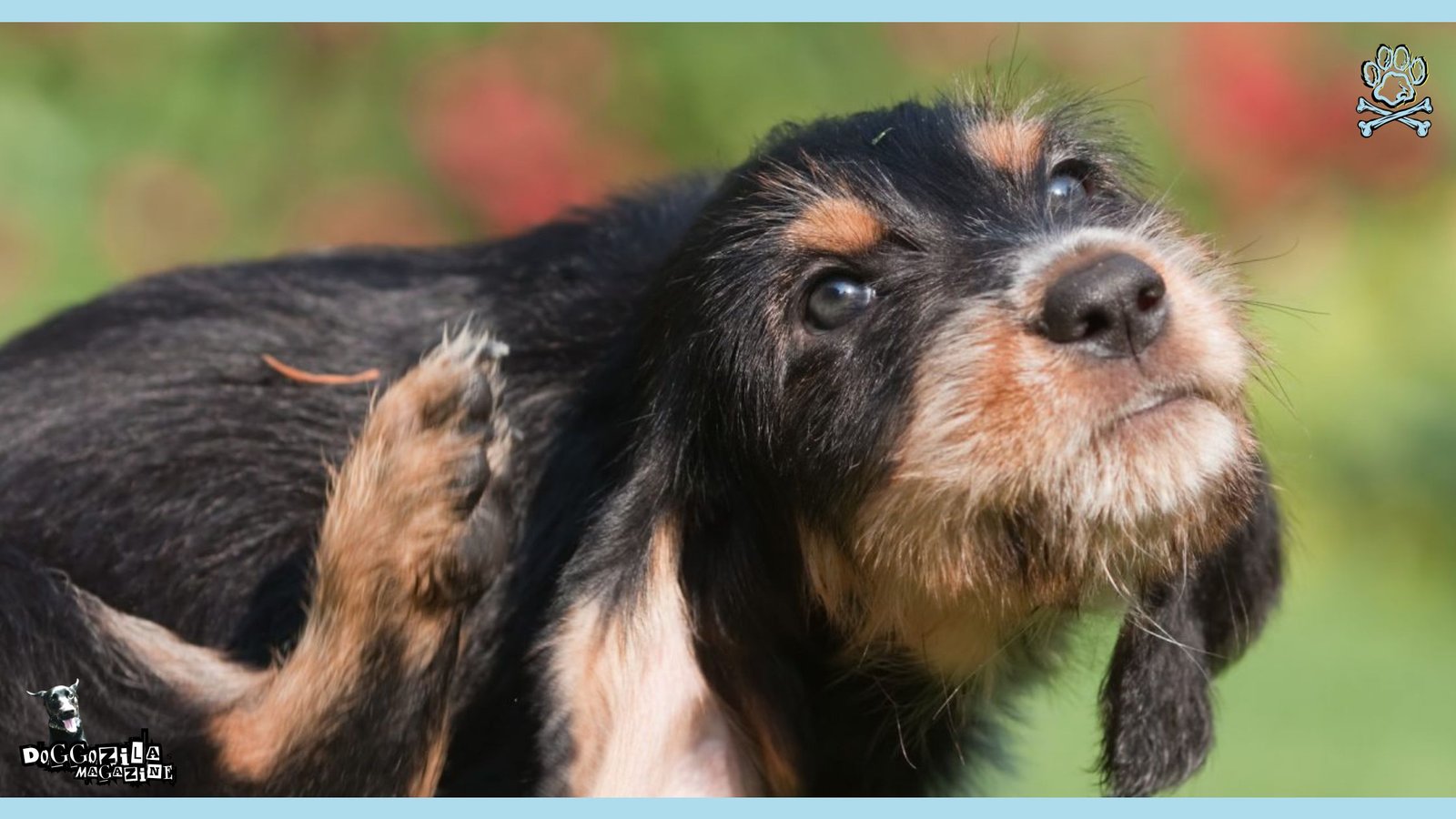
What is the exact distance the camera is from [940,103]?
5176 mm

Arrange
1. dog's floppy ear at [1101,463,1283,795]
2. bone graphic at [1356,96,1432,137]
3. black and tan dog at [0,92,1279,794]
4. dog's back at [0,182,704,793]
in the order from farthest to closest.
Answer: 1. bone graphic at [1356,96,1432,137]
2. dog's back at [0,182,704,793]
3. dog's floppy ear at [1101,463,1283,795]
4. black and tan dog at [0,92,1279,794]

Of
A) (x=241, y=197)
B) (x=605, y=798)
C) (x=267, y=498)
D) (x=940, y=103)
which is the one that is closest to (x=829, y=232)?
(x=940, y=103)

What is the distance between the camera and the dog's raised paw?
16.1 ft

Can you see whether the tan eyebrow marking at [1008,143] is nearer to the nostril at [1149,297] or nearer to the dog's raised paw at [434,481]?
the nostril at [1149,297]

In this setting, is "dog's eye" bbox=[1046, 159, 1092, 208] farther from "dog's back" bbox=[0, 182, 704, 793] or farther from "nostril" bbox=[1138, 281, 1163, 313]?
"dog's back" bbox=[0, 182, 704, 793]

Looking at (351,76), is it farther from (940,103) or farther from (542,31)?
(940,103)

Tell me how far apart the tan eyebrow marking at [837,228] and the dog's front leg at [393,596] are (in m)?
1.01

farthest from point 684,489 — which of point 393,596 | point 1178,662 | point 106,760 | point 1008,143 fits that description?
point 106,760

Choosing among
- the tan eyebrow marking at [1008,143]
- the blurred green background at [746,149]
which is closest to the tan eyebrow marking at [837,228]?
the tan eyebrow marking at [1008,143]

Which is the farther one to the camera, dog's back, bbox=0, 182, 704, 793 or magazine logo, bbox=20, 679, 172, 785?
dog's back, bbox=0, 182, 704, 793

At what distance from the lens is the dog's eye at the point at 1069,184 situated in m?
4.91

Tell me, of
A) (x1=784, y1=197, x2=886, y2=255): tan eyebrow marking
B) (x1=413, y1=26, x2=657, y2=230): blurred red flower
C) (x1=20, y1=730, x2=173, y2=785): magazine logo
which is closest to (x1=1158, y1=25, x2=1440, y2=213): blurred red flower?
(x1=413, y1=26, x2=657, y2=230): blurred red flower

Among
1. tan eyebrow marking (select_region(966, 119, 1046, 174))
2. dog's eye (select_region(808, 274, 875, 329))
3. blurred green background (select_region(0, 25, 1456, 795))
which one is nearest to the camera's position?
dog's eye (select_region(808, 274, 875, 329))

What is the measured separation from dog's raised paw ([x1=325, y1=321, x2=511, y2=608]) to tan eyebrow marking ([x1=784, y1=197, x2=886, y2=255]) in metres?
0.98
